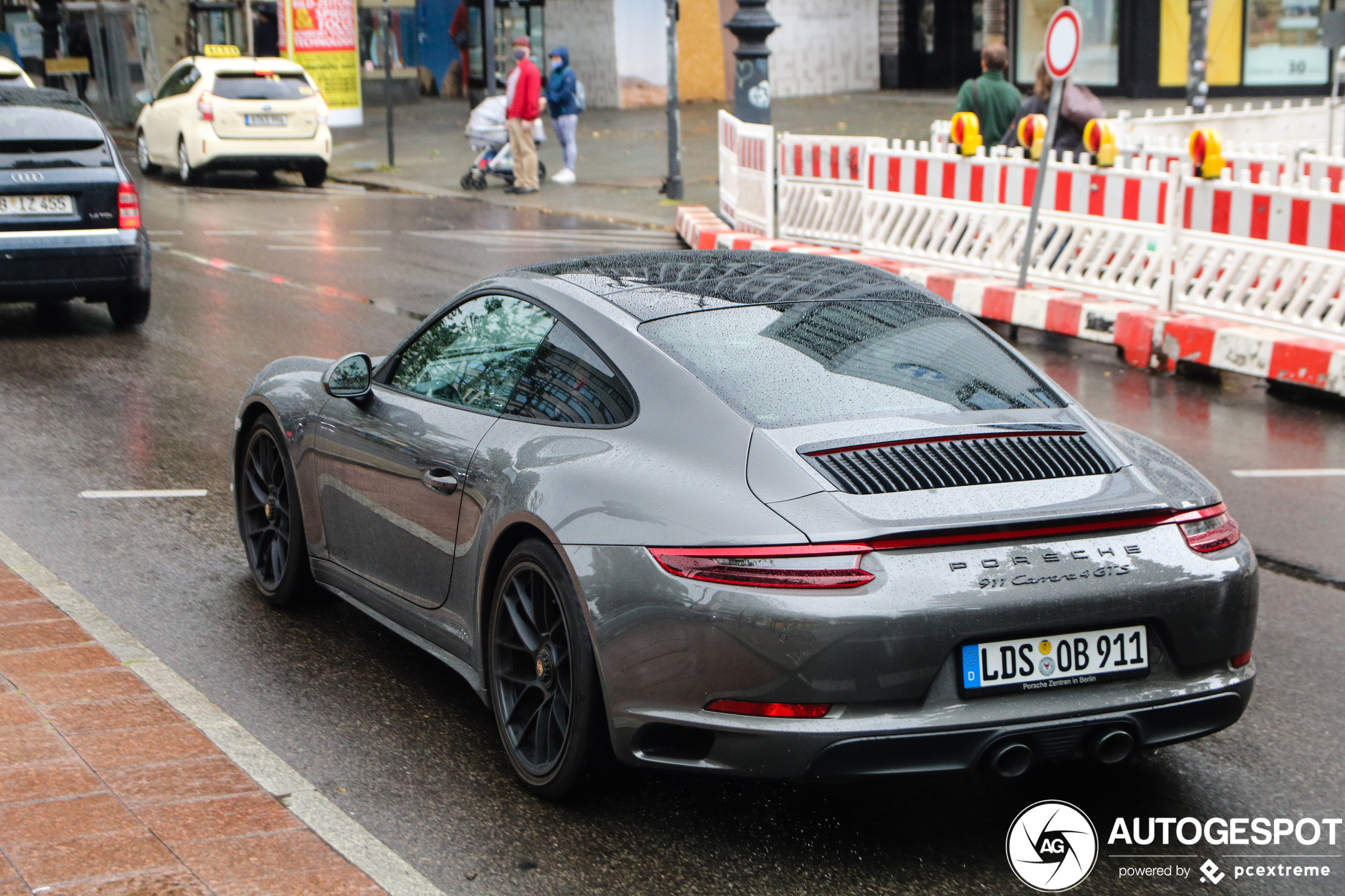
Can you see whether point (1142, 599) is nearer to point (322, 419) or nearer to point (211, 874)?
point (211, 874)

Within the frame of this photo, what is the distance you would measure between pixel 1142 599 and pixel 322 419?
288 cm

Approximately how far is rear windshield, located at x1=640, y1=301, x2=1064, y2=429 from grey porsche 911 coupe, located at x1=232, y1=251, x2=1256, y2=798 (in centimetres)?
1

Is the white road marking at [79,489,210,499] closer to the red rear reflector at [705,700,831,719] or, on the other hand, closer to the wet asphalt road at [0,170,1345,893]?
the wet asphalt road at [0,170,1345,893]

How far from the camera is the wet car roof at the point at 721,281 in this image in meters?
4.67

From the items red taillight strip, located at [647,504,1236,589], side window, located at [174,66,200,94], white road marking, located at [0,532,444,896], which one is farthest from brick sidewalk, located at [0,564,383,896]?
side window, located at [174,66,200,94]

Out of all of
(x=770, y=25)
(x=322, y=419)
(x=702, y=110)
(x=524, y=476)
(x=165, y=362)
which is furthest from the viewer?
(x=702, y=110)

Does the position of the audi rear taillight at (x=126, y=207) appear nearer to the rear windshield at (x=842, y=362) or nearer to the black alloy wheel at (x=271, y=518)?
the black alloy wheel at (x=271, y=518)

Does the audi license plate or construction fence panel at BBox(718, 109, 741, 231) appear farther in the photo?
construction fence panel at BBox(718, 109, 741, 231)

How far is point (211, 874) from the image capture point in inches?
143

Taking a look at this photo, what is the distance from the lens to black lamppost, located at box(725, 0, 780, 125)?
1872 centimetres

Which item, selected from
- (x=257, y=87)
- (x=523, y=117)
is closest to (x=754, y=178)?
(x=523, y=117)

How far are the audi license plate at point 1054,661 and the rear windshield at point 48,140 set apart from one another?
9.42m

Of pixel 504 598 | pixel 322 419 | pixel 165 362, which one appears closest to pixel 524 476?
pixel 504 598

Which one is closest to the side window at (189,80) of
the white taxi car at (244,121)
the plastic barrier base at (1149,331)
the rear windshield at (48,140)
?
the white taxi car at (244,121)
